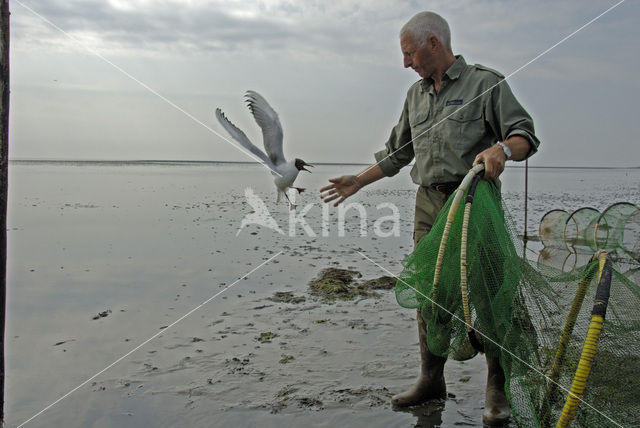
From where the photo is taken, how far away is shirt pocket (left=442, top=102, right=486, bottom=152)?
147 inches

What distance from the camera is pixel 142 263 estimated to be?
8773mm

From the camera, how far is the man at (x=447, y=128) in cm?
357

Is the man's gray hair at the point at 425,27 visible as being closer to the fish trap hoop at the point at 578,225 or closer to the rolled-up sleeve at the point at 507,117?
the rolled-up sleeve at the point at 507,117

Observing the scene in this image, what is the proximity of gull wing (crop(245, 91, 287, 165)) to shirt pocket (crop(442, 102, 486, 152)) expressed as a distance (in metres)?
2.98

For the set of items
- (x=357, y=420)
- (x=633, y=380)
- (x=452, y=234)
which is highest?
(x=452, y=234)

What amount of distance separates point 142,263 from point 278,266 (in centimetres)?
221

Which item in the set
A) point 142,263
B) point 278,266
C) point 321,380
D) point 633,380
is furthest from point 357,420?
point 142,263

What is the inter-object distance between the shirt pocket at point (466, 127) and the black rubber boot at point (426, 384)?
139 cm

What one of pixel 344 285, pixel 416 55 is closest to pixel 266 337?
pixel 344 285

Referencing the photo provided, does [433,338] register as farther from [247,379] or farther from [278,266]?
[278,266]

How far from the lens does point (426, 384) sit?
4031 mm

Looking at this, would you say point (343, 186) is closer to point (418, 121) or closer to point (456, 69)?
point (418, 121)

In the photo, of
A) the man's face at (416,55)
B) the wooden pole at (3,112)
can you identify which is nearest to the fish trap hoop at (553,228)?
the man's face at (416,55)

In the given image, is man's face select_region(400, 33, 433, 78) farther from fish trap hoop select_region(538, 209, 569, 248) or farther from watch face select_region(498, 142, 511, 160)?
fish trap hoop select_region(538, 209, 569, 248)
